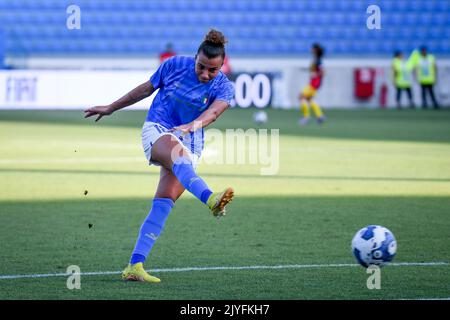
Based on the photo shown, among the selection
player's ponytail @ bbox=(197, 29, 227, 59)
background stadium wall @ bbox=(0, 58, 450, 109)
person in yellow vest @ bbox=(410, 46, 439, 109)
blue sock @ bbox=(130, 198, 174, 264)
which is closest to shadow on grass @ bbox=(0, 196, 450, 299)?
blue sock @ bbox=(130, 198, 174, 264)

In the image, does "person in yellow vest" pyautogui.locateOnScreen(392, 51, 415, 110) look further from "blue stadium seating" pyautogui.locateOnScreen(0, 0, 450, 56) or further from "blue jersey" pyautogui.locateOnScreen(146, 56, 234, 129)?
"blue jersey" pyautogui.locateOnScreen(146, 56, 234, 129)

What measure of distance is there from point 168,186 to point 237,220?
3.28 m

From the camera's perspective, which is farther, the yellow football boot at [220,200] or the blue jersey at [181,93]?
the blue jersey at [181,93]

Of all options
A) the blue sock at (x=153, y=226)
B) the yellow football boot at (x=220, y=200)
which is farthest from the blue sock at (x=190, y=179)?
the blue sock at (x=153, y=226)

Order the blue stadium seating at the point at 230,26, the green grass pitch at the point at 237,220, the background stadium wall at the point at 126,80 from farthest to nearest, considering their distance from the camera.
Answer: the blue stadium seating at the point at 230,26 < the background stadium wall at the point at 126,80 < the green grass pitch at the point at 237,220

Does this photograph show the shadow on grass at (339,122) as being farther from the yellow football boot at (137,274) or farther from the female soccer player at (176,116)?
the yellow football boot at (137,274)

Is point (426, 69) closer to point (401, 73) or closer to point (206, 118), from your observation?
point (401, 73)

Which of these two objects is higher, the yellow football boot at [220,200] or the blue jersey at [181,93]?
the blue jersey at [181,93]

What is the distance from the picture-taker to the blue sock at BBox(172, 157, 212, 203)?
7102mm

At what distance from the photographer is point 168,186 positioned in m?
7.68

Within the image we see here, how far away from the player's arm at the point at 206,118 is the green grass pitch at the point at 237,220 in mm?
1105

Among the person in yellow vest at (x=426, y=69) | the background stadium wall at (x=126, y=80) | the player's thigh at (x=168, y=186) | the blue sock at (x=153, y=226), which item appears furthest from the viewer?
the person in yellow vest at (x=426, y=69)

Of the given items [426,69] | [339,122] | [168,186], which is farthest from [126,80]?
[168,186]

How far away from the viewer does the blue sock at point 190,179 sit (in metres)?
7.10
